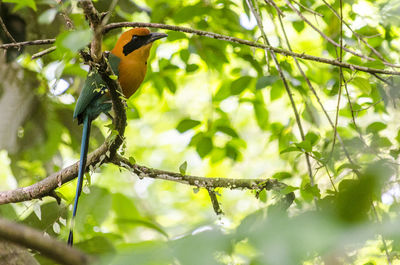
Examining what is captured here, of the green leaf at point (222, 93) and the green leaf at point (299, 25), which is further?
the green leaf at point (222, 93)

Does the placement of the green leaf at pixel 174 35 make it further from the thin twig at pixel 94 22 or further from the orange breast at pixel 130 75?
the thin twig at pixel 94 22

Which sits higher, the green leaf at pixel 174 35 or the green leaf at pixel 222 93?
the green leaf at pixel 174 35

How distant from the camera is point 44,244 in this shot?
0.68 m

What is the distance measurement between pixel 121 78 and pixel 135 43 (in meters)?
0.36

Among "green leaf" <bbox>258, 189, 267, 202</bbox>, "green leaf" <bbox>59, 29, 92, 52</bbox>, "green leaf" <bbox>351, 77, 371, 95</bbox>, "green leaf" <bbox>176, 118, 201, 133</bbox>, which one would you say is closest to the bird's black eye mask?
"green leaf" <bbox>176, 118, 201, 133</bbox>

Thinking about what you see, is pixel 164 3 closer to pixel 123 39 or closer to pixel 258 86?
pixel 123 39

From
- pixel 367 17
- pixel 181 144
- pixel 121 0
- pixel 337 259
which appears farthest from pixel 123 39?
pixel 181 144

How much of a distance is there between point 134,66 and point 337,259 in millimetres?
2546

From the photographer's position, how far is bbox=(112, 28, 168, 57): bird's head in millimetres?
3279

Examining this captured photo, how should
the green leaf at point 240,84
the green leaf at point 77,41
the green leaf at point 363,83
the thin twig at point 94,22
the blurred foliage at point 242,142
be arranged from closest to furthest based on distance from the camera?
the blurred foliage at point 242,142 → the green leaf at point 77,41 → the thin twig at point 94,22 → the green leaf at point 363,83 → the green leaf at point 240,84

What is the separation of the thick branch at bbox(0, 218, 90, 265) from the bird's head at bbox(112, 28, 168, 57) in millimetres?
2627

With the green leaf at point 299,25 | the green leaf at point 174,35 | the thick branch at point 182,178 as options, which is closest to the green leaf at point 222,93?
the green leaf at point 174,35

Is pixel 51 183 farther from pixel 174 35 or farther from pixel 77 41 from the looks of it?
pixel 77 41

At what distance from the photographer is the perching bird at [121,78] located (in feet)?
8.77
